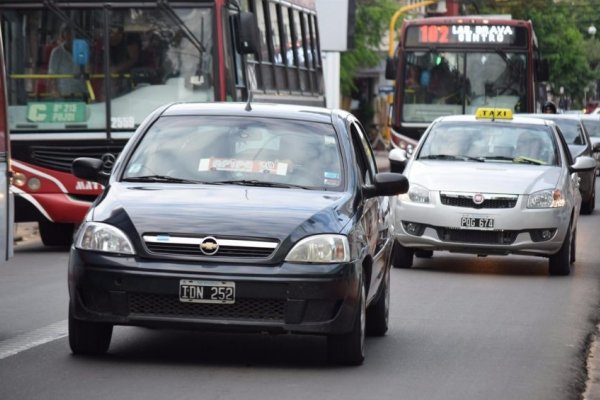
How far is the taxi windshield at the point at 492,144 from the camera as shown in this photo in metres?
18.5

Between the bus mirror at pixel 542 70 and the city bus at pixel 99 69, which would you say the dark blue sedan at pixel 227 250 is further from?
the bus mirror at pixel 542 70

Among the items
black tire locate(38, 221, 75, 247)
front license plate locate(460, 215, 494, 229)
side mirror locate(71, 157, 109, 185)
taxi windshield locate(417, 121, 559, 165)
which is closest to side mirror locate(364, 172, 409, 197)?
side mirror locate(71, 157, 109, 185)

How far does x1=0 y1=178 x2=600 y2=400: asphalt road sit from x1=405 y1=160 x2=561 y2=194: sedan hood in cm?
188

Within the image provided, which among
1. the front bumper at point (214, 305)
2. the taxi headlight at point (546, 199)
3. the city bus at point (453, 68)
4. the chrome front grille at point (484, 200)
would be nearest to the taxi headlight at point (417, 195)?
the chrome front grille at point (484, 200)

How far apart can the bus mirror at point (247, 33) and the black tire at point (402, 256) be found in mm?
3213

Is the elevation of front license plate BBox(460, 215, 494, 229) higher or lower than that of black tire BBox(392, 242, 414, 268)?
higher

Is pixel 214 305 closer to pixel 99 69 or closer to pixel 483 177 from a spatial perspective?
pixel 483 177

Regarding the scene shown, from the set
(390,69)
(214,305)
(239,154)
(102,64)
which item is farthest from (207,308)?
(390,69)

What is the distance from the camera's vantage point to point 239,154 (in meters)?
10.8

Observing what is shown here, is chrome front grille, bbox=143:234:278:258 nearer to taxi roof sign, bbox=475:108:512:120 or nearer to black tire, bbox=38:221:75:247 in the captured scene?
taxi roof sign, bbox=475:108:512:120

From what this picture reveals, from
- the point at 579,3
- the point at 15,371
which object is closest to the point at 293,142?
the point at 15,371

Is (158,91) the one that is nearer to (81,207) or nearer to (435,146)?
(81,207)

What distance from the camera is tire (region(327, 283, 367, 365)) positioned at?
993 cm

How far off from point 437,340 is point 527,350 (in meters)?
0.65
